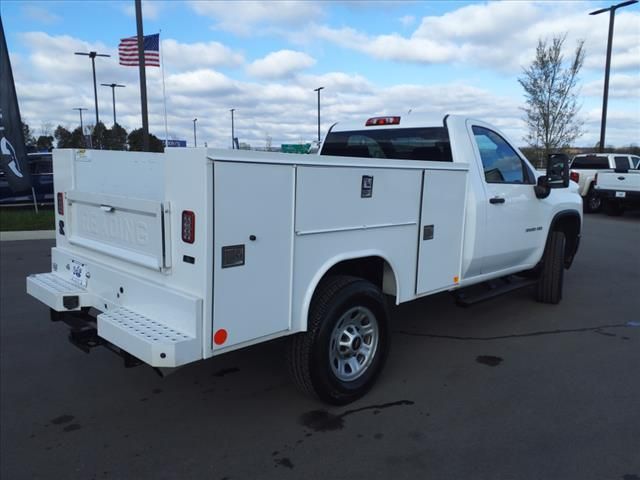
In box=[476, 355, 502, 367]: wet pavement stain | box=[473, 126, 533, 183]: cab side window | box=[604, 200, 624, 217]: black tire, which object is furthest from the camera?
box=[604, 200, 624, 217]: black tire

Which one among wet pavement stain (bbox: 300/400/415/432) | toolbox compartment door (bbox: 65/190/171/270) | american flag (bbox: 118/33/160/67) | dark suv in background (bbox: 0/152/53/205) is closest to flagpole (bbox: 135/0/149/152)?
american flag (bbox: 118/33/160/67)

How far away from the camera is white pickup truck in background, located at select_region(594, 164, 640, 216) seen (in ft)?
54.3

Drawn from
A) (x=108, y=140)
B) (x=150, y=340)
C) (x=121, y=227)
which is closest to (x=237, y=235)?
(x=150, y=340)

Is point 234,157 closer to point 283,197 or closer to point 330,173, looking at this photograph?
point 283,197

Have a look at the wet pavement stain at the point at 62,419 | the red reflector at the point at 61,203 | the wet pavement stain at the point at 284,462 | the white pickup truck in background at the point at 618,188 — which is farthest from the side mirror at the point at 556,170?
the white pickup truck in background at the point at 618,188

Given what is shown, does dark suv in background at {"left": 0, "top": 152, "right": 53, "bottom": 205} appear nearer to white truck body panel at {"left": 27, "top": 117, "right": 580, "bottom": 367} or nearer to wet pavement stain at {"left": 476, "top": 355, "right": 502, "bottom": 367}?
white truck body panel at {"left": 27, "top": 117, "right": 580, "bottom": 367}

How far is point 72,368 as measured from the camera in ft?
14.6

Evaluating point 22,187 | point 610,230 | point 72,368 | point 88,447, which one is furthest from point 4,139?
point 610,230

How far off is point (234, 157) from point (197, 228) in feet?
1.40

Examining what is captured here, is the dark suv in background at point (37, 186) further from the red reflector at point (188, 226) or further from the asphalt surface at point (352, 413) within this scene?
the red reflector at point (188, 226)

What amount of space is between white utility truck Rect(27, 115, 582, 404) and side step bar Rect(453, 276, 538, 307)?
8cm

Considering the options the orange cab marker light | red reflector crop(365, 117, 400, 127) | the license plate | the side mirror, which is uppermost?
red reflector crop(365, 117, 400, 127)

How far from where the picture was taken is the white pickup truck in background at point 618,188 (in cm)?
1656

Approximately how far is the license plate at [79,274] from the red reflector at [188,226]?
134cm
